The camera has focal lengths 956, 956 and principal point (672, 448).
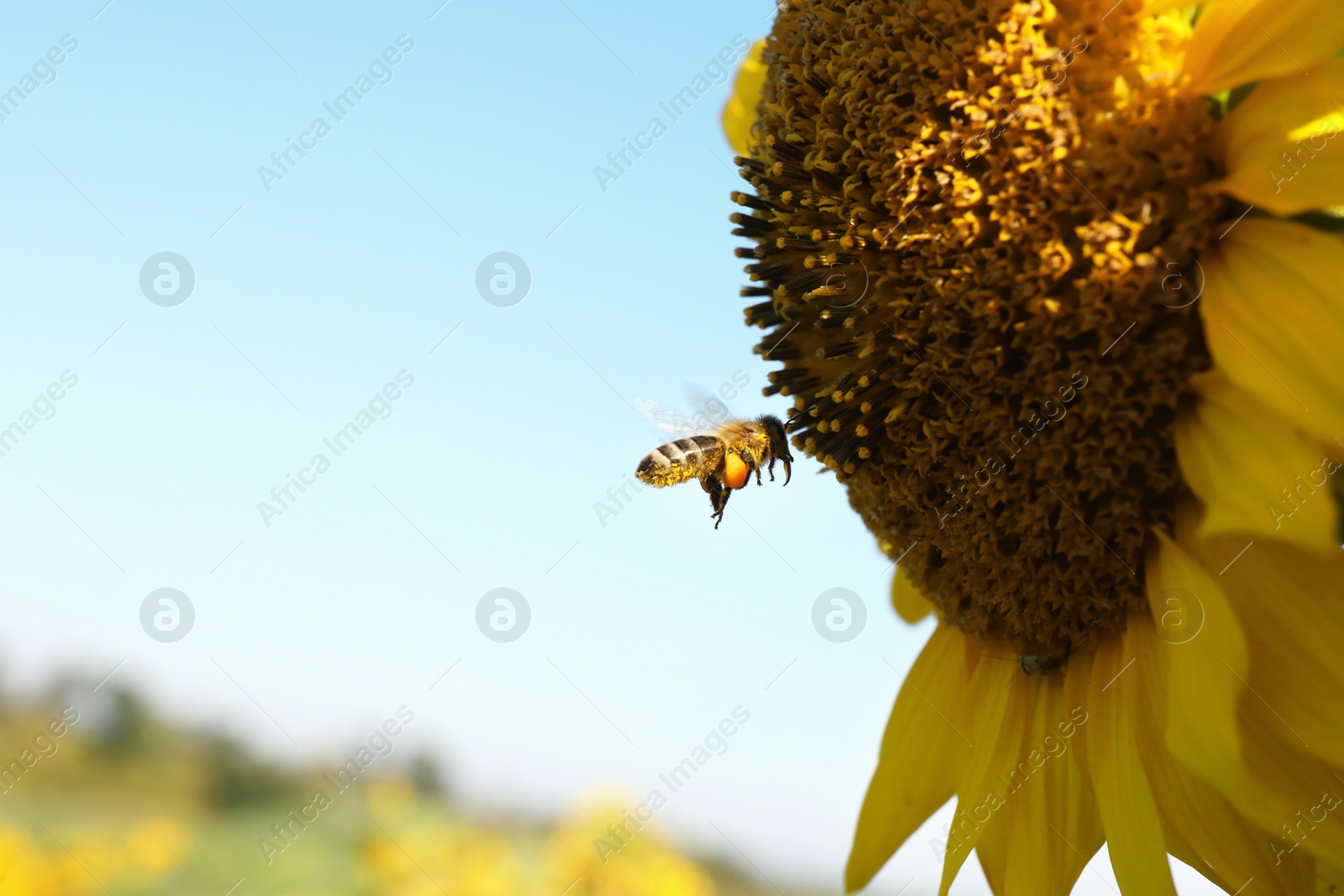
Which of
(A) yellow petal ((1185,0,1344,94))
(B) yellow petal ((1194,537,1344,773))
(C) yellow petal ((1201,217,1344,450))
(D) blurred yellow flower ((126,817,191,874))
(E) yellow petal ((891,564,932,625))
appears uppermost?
(A) yellow petal ((1185,0,1344,94))

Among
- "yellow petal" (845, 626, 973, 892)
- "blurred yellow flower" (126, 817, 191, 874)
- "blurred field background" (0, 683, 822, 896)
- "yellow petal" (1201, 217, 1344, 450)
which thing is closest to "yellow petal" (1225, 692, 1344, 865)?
"yellow petal" (1201, 217, 1344, 450)

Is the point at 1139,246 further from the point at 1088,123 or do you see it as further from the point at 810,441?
the point at 810,441

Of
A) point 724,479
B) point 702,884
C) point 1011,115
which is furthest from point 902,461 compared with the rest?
point 702,884

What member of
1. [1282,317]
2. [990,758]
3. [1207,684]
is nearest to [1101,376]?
[1282,317]

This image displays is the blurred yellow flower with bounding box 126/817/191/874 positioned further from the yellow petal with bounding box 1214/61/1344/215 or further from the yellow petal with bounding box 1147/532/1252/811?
the yellow petal with bounding box 1214/61/1344/215

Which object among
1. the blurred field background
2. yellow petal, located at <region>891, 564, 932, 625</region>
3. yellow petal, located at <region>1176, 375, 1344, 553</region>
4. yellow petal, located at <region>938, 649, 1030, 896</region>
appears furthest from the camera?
the blurred field background

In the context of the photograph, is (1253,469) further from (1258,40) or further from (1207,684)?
(1258,40)
